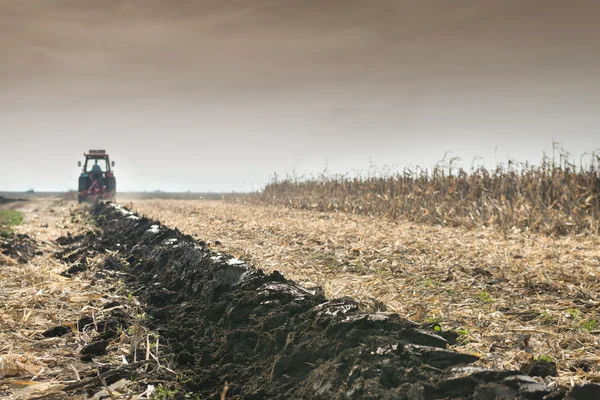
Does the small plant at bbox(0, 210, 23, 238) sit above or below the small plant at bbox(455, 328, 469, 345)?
above

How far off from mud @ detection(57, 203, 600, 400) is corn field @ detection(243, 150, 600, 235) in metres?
8.71

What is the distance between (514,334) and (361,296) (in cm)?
160

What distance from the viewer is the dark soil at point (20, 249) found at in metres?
9.17

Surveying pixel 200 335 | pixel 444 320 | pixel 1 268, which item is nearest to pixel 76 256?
pixel 1 268

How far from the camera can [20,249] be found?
986 centimetres

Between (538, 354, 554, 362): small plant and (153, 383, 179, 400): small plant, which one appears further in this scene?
(538, 354, 554, 362): small plant

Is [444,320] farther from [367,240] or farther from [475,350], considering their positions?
[367,240]

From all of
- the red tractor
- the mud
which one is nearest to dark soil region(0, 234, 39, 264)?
the mud

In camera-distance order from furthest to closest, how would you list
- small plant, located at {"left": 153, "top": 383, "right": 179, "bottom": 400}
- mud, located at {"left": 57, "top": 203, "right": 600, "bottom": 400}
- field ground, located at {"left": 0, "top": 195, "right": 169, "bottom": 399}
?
1. field ground, located at {"left": 0, "top": 195, "right": 169, "bottom": 399}
2. small plant, located at {"left": 153, "top": 383, "right": 179, "bottom": 400}
3. mud, located at {"left": 57, "top": 203, "right": 600, "bottom": 400}

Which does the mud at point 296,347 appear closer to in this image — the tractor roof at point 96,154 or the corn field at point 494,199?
the corn field at point 494,199

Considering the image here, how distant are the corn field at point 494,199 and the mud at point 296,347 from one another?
8710 millimetres

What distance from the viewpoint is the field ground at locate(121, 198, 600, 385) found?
435cm

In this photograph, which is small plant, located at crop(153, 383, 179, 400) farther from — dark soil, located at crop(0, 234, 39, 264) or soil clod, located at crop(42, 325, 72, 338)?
dark soil, located at crop(0, 234, 39, 264)

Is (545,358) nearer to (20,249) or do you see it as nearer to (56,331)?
(56,331)
